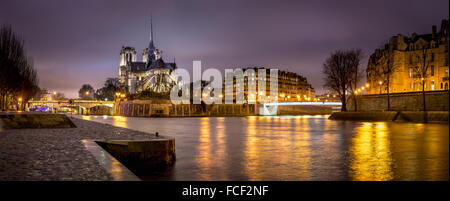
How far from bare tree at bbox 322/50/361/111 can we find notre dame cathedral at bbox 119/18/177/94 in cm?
8637

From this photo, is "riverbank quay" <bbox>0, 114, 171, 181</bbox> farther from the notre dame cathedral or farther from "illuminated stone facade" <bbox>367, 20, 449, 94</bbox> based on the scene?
the notre dame cathedral

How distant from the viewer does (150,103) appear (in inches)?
3484

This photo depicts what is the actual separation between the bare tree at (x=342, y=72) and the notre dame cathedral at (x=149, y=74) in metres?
86.4

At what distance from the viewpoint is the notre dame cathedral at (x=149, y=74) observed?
457ft

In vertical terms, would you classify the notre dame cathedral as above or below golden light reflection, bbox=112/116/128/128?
Answer: above

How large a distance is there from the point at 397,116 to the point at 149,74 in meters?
135

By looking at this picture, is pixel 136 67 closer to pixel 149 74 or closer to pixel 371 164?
pixel 149 74

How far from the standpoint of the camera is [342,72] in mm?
54969

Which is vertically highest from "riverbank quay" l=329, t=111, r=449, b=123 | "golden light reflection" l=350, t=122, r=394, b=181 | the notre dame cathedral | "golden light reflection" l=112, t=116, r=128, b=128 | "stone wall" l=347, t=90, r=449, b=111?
the notre dame cathedral

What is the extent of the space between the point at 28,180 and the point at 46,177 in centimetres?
32

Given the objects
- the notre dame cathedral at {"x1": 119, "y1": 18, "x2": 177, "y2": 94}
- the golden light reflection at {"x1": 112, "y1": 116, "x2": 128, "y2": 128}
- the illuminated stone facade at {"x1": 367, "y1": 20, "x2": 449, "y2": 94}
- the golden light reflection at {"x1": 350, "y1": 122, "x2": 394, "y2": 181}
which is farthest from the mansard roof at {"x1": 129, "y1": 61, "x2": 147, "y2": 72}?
the golden light reflection at {"x1": 350, "y1": 122, "x2": 394, "y2": 181}

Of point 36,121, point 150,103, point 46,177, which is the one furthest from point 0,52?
point 150,103

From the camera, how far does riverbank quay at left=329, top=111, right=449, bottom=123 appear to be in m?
31.9
